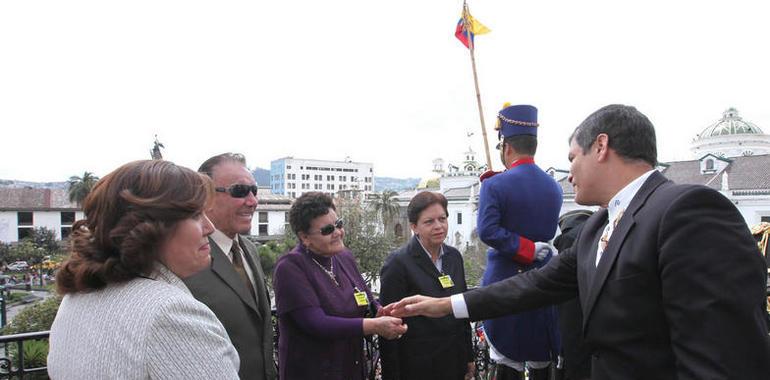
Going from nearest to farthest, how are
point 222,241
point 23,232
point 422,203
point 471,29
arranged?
point 222,241 < point 422,203 < point 471,29 < point 23,232

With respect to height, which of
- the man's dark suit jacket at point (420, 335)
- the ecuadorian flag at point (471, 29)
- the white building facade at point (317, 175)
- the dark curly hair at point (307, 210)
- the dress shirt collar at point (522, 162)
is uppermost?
the white building facade at point (317, 175)

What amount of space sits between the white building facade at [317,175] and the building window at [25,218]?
53.3 metres

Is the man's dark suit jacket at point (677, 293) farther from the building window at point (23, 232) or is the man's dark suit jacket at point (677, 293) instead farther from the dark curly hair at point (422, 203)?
the building window at point (23, 232)

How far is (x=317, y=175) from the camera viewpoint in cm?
11144

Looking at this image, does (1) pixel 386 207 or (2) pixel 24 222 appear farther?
(2) pixel 24 222

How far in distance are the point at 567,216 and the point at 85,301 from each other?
2.94 meters

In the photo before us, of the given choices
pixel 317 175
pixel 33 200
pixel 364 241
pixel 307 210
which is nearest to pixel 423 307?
pixel 307 210

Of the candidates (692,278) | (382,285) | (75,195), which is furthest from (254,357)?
(75,195)

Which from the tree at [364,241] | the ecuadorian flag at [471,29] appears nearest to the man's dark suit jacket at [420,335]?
the ecuadorian flag at [471,29]

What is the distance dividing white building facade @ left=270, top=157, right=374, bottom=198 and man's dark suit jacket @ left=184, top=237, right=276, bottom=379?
337 ft

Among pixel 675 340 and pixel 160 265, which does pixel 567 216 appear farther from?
pixel 160 265

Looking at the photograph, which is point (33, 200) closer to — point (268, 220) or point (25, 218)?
point (25, 218)

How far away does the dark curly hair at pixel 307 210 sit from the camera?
3350mm

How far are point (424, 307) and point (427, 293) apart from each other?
0.62 m
